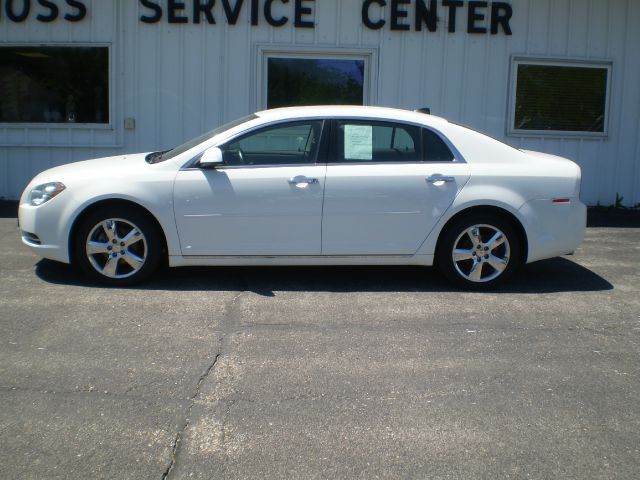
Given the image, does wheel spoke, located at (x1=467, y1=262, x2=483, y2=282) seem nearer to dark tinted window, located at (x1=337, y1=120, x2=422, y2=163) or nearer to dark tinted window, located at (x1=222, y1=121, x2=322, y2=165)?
dark tinted window, located at (x1=337, y1=120, x2=422, y2=163)

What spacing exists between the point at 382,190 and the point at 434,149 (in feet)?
2.12

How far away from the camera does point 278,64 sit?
10.7 metres

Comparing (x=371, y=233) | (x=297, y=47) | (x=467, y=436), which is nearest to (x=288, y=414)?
(x=467, y=436)

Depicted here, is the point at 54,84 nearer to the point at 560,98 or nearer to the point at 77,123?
the point at 77,123

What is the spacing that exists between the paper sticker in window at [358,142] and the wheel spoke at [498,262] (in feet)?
4.51

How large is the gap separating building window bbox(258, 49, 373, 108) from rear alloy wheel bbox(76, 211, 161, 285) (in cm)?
476

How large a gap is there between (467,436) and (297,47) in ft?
25.5

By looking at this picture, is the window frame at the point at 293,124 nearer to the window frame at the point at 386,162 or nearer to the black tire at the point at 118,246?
the window frame at the point at 386,162

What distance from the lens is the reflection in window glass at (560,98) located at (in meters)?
11.1

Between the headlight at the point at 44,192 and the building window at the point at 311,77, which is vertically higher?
the building window at the point at 311,77

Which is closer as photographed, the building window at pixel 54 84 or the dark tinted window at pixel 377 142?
the dark tinted window at pixel 377 142

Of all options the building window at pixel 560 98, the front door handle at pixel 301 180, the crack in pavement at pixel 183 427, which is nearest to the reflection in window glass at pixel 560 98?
the building window at pixel 560 98

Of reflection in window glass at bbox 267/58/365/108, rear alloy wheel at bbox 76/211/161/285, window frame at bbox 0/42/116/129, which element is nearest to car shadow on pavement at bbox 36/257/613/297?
rear alloy wheel at bbox 76/211/161/285

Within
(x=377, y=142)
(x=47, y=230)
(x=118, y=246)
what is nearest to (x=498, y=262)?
(x=377, y=142)
